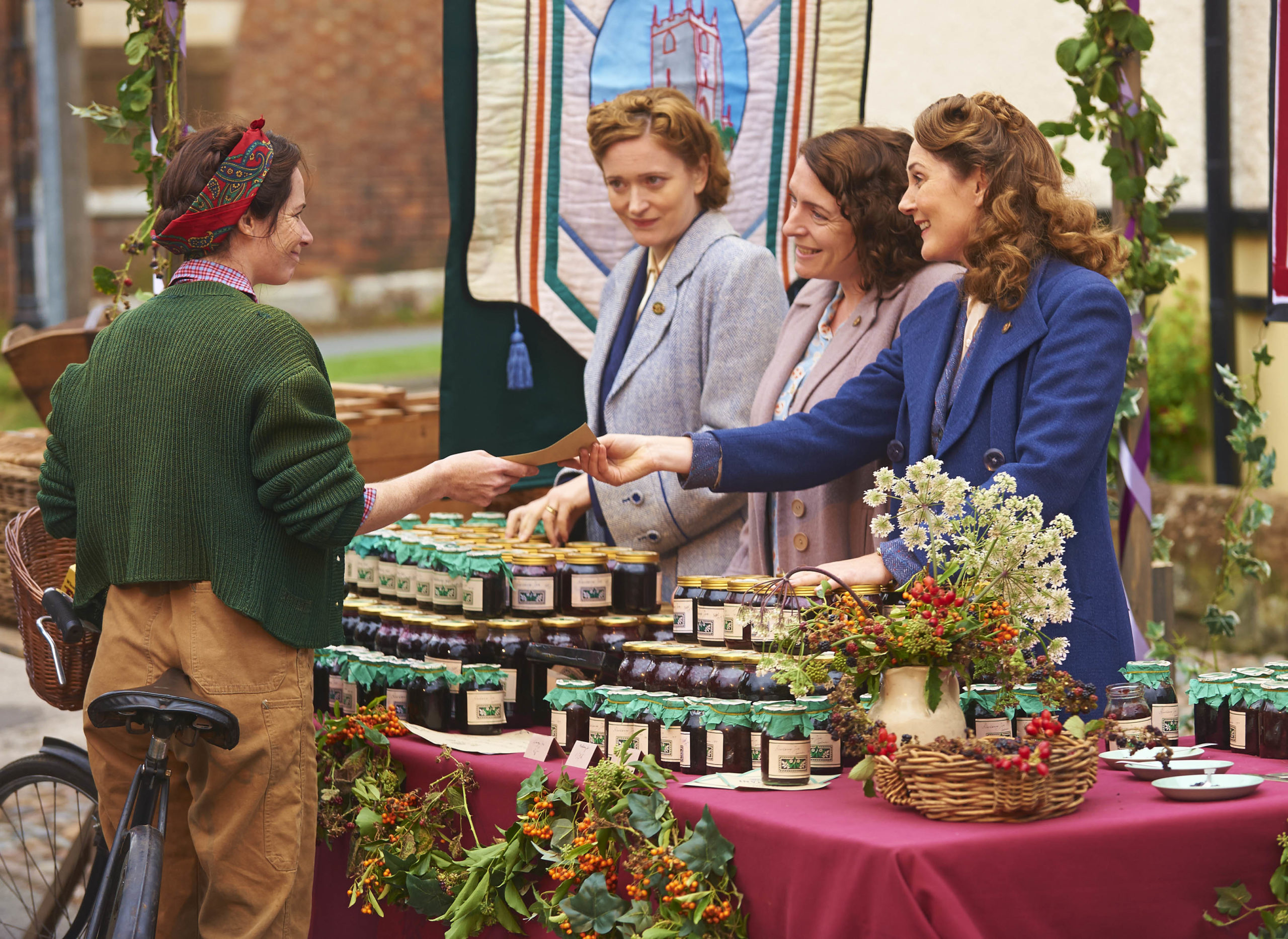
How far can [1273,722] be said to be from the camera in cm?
255

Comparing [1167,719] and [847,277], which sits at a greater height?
[847,277]

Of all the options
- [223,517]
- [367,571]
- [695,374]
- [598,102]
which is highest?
[598,102]

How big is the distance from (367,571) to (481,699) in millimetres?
748

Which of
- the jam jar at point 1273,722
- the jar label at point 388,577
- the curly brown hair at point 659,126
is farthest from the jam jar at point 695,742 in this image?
the curly brown hair at point 659,126

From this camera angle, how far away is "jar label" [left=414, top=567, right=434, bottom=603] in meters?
3.26

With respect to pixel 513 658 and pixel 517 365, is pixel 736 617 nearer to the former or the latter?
pixel 513 658

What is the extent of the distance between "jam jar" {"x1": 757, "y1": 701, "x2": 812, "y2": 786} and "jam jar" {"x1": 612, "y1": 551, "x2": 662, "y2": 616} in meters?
0.81

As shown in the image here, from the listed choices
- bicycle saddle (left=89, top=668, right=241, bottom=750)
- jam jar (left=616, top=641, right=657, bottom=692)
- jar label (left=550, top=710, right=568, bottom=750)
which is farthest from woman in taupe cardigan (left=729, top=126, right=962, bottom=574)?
bicycle saddle (left=89, top=668, right=241, bottom=750)

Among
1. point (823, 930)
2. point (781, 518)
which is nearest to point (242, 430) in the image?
point (823, 930)

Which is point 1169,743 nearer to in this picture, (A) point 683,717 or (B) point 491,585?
(A) point 683,717

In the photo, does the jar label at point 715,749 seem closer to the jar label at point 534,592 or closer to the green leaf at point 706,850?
the green leaf at point 706,850

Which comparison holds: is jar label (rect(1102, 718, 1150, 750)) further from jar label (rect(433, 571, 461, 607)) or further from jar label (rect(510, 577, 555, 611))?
jar label (rect(433, 571, 461, 607))

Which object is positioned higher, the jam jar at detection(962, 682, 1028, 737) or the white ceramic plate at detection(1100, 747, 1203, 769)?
the jam jar at detection(962, 682, 1028, 737)

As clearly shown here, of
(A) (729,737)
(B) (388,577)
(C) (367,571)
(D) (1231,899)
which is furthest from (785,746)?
(C) (367,571)
